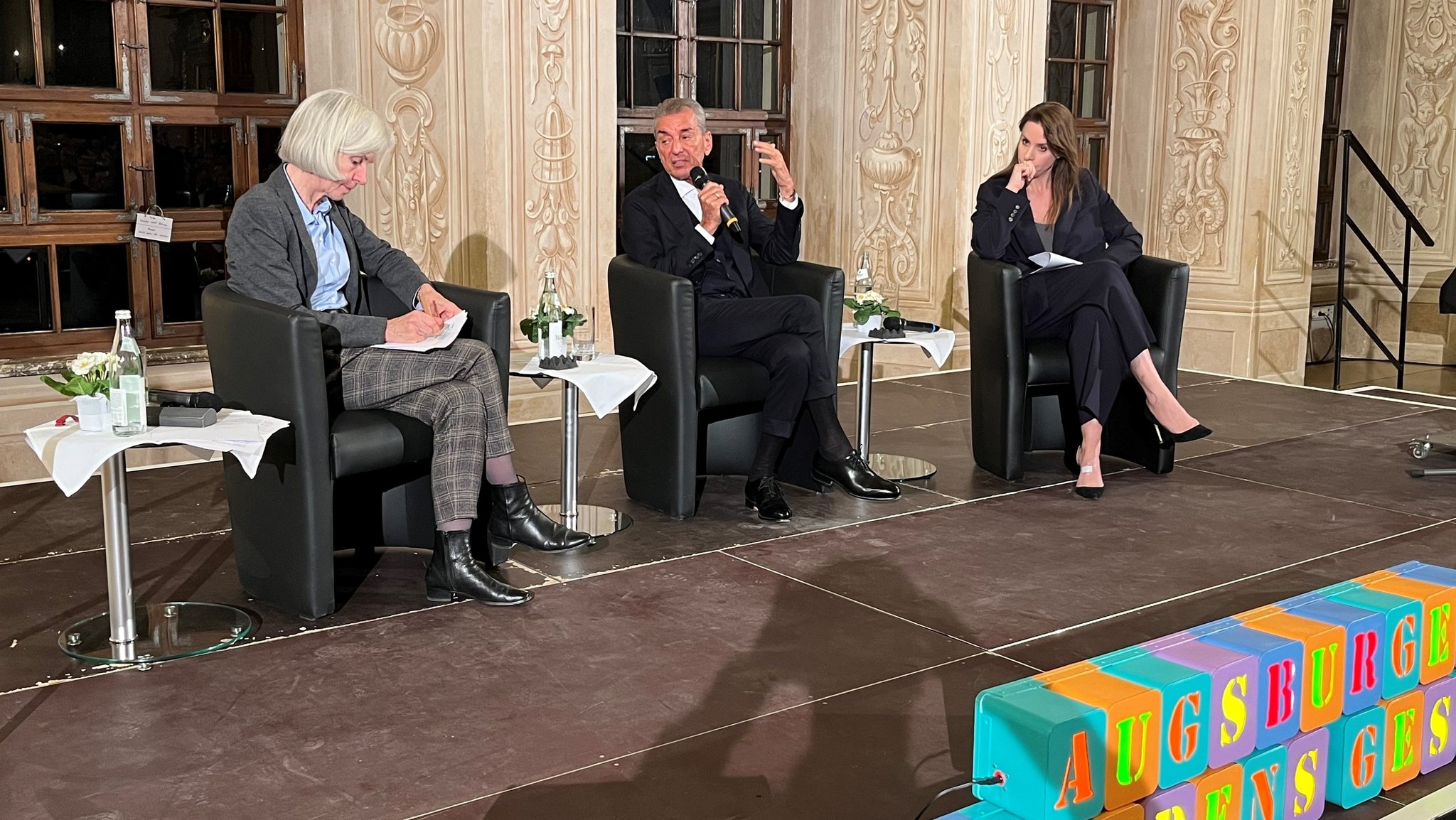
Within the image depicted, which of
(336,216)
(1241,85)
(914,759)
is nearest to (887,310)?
(336,216)

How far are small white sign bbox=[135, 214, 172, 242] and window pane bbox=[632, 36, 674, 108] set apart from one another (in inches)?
84.3

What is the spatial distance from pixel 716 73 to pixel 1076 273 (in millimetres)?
2717

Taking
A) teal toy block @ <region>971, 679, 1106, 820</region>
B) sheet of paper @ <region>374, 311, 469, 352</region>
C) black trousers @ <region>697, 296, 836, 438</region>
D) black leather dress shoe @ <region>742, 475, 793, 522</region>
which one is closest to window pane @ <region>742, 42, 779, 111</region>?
black trousers @ <region>697, 296, 836, 438</region>

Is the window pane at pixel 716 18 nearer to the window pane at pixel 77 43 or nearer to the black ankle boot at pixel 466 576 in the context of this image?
the window pane at pixel 77 43

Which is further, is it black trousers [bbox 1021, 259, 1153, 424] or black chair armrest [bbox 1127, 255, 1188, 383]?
black chair armrest [bbox 1127, 255, 1188, 383]

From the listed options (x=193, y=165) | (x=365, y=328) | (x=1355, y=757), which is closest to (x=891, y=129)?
(x=193, y=165)

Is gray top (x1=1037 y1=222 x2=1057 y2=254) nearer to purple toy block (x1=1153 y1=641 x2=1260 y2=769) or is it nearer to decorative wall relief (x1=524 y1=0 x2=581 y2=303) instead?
decorative wall relief (x1=524 y1=0 x2=581 y2=303)

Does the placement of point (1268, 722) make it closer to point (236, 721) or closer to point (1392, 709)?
point (1392, 709)

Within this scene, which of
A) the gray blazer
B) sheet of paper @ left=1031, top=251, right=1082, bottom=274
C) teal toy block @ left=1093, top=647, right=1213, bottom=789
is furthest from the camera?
sheet of paper @ left=1031, top=251, right=1082, bottom=274

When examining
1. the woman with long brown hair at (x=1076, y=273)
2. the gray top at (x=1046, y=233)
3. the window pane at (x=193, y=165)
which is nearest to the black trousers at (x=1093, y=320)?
the woman with long brown hair at (x=1076, y=273)

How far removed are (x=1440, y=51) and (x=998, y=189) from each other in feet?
16.5

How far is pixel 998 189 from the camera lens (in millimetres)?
4531

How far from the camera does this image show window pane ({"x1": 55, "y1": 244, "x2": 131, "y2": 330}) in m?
4.93

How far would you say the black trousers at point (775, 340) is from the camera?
402 cm
